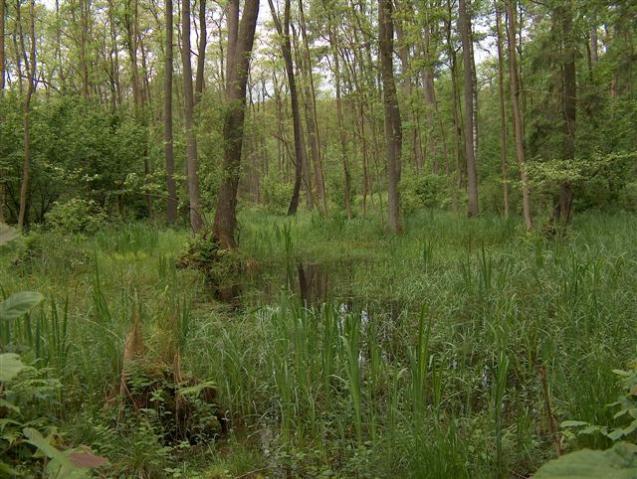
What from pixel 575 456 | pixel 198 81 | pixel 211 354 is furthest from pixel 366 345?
pixel 198 81

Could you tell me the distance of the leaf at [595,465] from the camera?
122 cm

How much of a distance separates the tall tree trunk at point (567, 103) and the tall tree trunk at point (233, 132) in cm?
567

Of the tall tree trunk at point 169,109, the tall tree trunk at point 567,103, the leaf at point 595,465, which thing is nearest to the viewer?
the leaf at point 595,465

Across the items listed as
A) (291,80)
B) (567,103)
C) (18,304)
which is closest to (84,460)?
(18,304)

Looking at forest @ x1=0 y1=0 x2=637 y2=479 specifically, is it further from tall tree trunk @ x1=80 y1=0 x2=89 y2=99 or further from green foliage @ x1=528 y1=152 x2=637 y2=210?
tall tree trunk @ x1=80 y1=0 x2=89 y2=99

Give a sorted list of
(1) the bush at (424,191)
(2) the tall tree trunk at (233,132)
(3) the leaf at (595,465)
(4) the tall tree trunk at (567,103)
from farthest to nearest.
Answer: (1) the bush at (424,191) < (4) the tall tree trunk at (567,103) < (2) the tall tree trunk at (233,132) < (3) the leaf at (595,465)

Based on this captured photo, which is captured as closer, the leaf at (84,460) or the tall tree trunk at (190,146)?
the leaf at (84,460)

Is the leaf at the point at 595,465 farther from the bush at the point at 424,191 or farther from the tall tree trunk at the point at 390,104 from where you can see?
the bush at the point at 424,191

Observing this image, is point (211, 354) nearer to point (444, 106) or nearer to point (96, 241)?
point (96, 241)

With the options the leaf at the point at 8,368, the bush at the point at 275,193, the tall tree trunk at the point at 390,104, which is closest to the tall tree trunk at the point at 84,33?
the bush at the point at 275,193

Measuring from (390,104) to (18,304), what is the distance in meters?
9.71

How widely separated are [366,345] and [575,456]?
10.2ft

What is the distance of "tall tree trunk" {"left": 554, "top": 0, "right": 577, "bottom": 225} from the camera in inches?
384

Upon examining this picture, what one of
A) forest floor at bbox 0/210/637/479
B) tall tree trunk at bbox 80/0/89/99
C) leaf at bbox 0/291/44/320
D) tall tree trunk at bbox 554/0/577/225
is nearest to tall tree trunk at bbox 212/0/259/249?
forest floor at bbox 0/210/637/479
